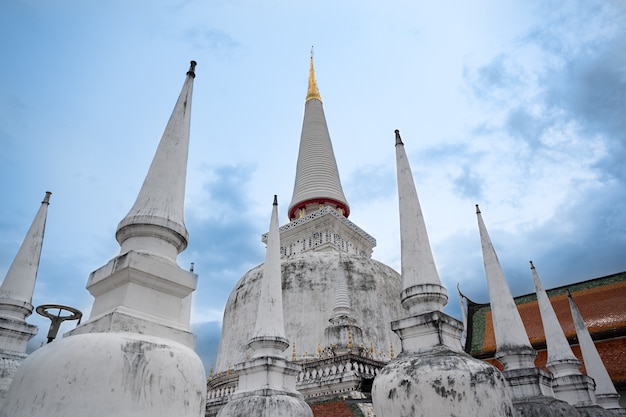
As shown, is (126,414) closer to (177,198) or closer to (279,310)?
(177,198)

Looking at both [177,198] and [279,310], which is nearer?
[177,198]

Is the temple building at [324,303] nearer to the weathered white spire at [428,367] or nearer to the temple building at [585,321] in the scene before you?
the temple building at [585,321]

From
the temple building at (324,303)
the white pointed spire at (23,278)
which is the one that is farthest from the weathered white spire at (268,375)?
the white pointed spire at (23,278)

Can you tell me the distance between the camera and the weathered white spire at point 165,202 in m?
3.78

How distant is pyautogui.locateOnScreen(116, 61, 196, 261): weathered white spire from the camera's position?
3.78m

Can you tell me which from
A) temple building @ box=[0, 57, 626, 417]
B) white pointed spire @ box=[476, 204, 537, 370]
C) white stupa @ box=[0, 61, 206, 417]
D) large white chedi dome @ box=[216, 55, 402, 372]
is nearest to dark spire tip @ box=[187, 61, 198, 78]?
temple building @ box=[0, 57, 626, 417]

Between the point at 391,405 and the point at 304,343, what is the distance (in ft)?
45.8

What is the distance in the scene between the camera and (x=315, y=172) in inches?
1180

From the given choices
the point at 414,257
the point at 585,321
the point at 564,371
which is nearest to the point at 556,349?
the point at 564,371

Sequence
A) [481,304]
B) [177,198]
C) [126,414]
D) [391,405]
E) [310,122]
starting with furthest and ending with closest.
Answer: [310,122] → [481,304] → [391,405] → [177,198] → [126,414]

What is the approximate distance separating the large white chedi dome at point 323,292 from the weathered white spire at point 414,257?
27.0ft

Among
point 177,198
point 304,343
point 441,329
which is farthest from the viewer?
point 304,343

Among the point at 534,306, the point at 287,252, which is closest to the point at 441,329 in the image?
the point at 534,306

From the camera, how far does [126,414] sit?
2656mm
